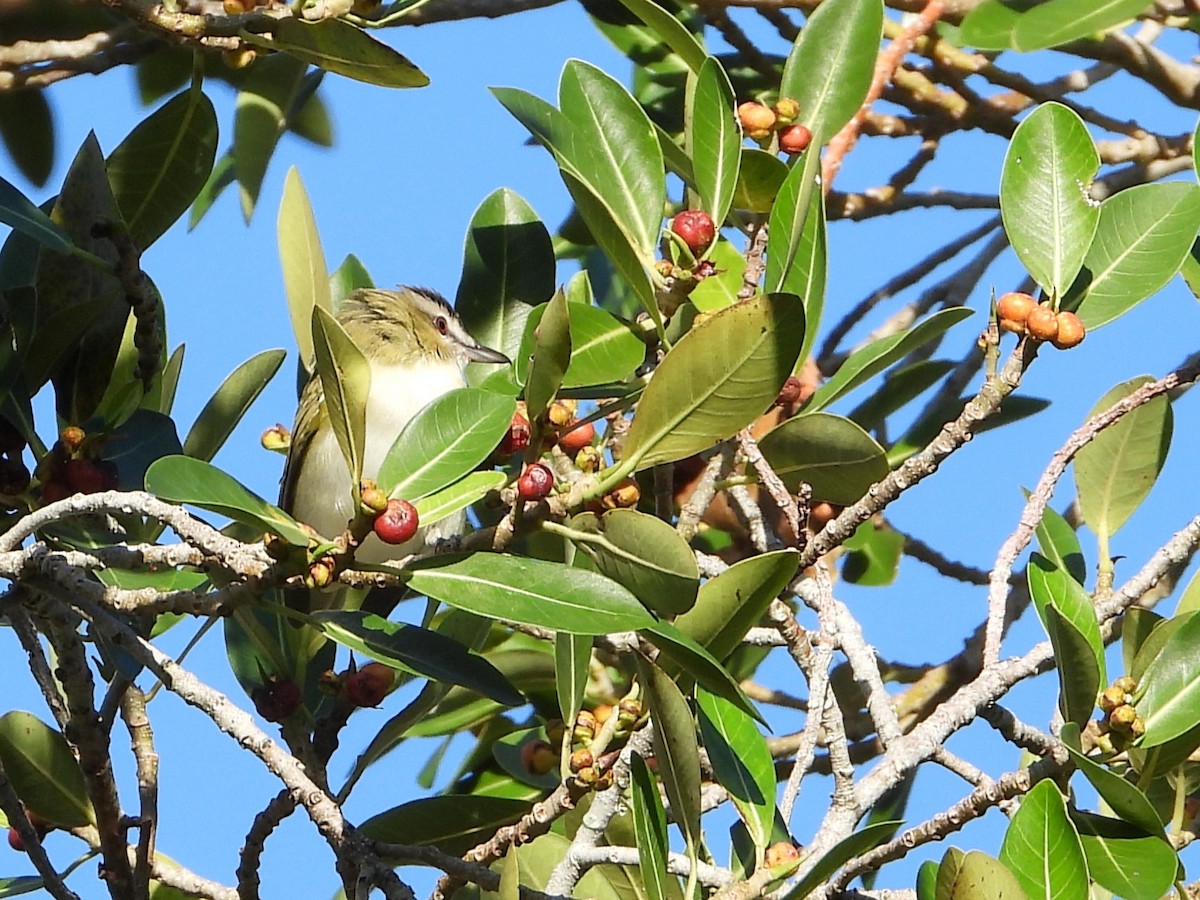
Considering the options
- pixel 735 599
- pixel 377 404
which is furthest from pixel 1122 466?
pixel 377 404

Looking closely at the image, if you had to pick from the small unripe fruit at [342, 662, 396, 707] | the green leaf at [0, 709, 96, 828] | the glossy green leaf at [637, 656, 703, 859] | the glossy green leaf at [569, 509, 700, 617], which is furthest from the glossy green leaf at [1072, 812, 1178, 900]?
the green leaf at [0, 709, 96, 828]

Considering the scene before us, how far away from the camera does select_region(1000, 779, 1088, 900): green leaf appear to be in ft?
7.62

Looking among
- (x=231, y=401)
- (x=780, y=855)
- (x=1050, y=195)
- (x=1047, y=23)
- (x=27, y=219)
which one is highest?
(x=1047, y=23)

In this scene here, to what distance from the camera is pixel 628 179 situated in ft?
9.88

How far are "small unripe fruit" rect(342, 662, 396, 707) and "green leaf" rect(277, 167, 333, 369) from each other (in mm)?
702

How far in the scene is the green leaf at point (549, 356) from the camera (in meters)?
2.28

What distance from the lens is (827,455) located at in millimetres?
2811

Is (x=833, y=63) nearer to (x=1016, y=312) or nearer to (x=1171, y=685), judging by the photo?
(x=1016, y=312)

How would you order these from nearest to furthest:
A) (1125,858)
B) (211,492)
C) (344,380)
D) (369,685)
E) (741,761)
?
(211,492), (344,380), (1125,858), (741,761), (369,685)

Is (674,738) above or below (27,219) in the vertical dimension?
below

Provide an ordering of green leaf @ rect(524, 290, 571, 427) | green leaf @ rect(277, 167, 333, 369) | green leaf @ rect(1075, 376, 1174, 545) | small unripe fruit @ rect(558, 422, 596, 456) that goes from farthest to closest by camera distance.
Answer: green leaf @ rect(277, 167, 333, 369), green leaf @ rect(1075, 376, 1174, 545), small unripe fruit @ rect(558, 422, 596, 456), green leaf @ rect(524, 290, 571, 427)

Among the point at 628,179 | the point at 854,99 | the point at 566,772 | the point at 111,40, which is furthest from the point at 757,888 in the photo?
the point at 111,40

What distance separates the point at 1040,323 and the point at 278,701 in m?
1.77

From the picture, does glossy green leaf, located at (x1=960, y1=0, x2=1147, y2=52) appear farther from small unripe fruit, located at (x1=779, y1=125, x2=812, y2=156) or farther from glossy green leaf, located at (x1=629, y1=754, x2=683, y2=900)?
glossy green leaf, located at (x1=629, y1=754, x2=683, y2=900)
